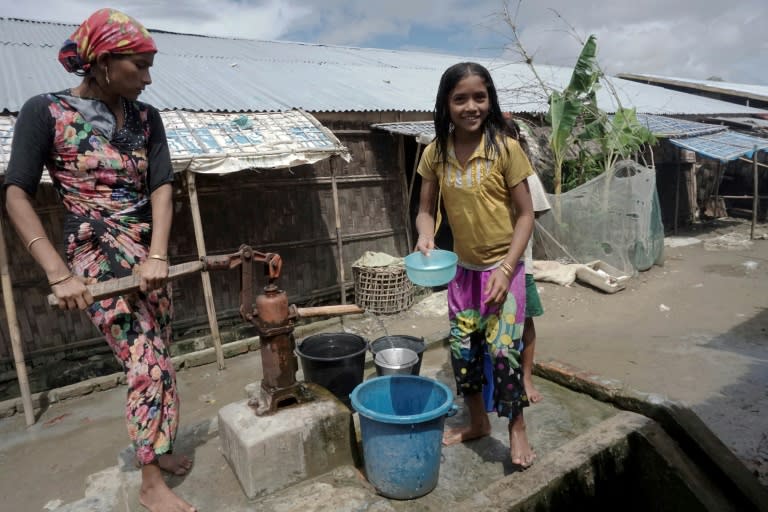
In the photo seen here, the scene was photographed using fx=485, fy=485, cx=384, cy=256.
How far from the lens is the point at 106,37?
1997mm

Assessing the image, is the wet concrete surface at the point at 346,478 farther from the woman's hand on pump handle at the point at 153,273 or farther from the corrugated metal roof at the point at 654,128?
the corrugated metal roof at the point at 654,128

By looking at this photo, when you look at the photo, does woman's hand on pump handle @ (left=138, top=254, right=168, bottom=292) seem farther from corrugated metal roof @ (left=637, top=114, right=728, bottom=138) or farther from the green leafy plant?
corrugated metal roof @ (left=637, top=114, right=728, bottom=138)

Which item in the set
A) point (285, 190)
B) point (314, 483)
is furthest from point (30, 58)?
point (314, 483)

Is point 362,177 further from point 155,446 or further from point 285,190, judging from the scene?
point 155,446

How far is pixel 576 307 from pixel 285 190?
4311mm

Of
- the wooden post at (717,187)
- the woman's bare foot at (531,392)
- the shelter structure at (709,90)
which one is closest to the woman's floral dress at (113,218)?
the woman's bare foot at (531,392)

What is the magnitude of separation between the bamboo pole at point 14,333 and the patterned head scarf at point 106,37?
2983 mm

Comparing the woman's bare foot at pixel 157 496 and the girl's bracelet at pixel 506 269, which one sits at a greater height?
the girl's bracelet at pixel 506 269

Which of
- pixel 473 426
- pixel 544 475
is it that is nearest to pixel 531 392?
pixel 473 426

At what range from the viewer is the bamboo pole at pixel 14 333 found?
4.22m

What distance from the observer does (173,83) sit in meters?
6.54

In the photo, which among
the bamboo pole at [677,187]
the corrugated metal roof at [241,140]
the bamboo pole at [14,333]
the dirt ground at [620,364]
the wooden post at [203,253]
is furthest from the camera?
the bamboo pole at [677,187]

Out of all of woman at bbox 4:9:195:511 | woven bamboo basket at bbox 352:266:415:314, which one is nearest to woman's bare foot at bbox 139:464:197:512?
woman at bbox 4:9:195:511

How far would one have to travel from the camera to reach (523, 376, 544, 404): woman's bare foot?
3.26 metres
